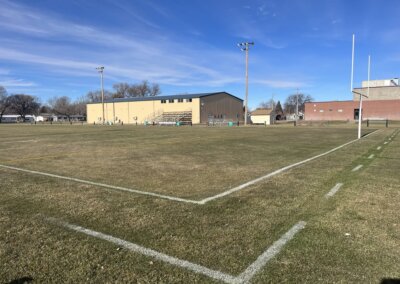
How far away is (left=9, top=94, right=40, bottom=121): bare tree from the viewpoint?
134875 mm

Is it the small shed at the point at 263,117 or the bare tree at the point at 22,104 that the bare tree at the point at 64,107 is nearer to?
the bare tree at the point at 22,104

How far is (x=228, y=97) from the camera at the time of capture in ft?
275

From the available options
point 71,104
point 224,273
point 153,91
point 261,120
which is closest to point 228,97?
point 261,120

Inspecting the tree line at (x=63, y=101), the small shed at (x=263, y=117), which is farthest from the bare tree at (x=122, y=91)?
the small shed at (x=263, y=117)

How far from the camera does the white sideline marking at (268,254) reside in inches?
121

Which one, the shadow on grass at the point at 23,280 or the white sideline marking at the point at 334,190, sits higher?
the white sideline marking at the point at 334,190

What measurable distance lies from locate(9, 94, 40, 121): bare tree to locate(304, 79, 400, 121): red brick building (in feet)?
412

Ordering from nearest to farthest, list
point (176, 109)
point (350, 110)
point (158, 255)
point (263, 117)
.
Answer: point (158, 255) < point (263, 117) < point (176, 109) < point (350, 110)

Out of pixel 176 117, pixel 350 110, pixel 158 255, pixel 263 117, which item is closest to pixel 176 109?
pixel 176 117

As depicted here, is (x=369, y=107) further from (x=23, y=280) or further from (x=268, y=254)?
(x=23, y=280)

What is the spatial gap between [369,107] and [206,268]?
86468 mm

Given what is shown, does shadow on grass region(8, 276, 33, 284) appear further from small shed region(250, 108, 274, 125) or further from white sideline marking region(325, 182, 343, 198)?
small shed region(250, 108, 274, 125)

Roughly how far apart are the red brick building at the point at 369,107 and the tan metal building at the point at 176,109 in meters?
22.5

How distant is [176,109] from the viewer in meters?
77.8
